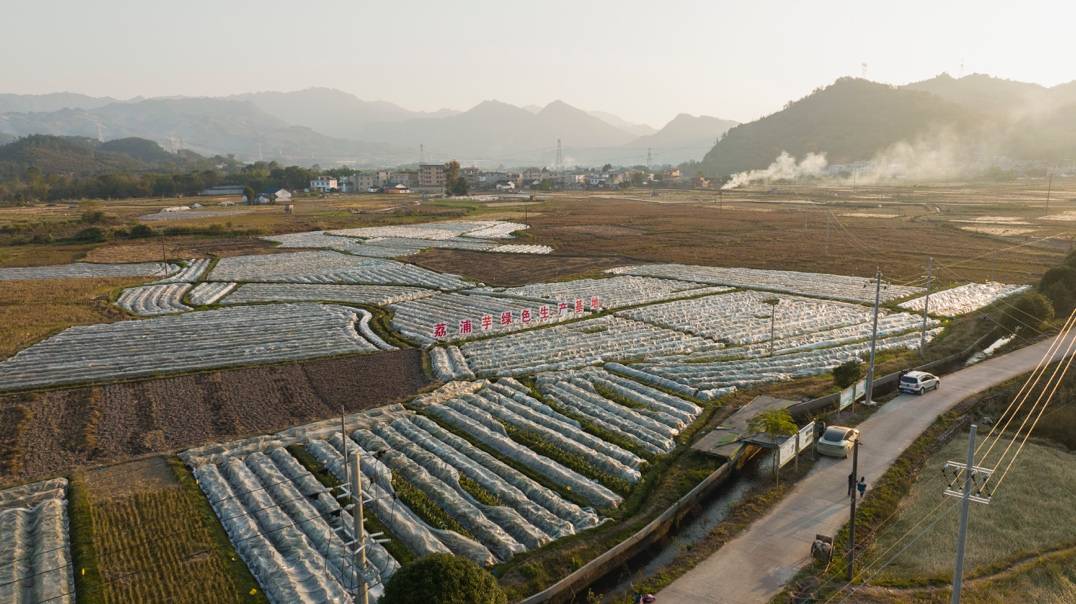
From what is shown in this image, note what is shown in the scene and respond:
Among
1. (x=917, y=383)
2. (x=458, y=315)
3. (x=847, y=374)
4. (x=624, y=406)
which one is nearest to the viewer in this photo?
(x=624, y=406)

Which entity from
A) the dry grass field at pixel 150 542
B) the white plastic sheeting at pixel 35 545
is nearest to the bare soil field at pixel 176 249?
the white plastic sheeting at pixel 35 545

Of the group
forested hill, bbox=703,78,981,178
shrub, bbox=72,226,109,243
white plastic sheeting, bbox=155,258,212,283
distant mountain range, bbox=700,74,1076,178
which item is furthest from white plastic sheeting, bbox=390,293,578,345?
forested hill, bbox=703,78,981,178

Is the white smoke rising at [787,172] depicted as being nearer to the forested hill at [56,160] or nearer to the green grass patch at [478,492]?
the forested hill at [56,160]

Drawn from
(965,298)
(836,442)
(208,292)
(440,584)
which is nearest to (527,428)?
(836,442)

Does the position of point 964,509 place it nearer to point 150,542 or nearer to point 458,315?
point 150,542

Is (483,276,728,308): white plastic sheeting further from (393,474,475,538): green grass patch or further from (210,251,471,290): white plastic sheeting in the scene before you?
(393,474,475,538): green grass patch

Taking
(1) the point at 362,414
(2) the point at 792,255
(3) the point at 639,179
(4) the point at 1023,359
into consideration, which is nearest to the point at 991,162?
(3) the point at 639,179
